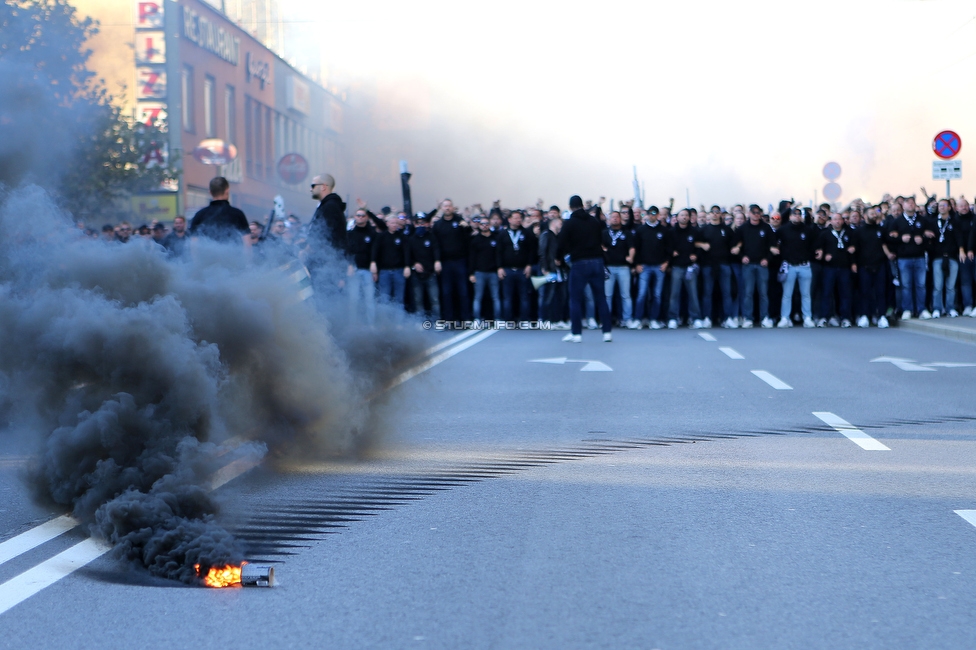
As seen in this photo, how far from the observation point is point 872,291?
69.4ft

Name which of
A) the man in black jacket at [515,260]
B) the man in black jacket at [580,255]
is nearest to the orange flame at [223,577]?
the man in black jacket at [580,255]

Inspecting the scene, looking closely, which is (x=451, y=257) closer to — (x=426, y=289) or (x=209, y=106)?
(x=426, y=289)

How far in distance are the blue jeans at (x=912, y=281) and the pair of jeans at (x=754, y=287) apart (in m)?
2.21

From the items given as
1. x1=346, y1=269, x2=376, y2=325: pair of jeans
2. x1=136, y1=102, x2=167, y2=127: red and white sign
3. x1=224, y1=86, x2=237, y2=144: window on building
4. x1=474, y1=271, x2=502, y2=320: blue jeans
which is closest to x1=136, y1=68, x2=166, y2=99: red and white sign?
x1=136, y1=102, x2=167, y2=127: red and white sign

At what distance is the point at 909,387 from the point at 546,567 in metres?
7.39

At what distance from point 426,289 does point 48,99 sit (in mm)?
14375

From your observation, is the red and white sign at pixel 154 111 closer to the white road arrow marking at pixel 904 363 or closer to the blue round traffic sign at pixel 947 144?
the blue round traffic sign at pixel 947 144

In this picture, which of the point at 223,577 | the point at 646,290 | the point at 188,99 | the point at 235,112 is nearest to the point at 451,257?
the point at 646,290

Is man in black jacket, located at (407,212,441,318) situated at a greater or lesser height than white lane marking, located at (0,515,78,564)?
greater

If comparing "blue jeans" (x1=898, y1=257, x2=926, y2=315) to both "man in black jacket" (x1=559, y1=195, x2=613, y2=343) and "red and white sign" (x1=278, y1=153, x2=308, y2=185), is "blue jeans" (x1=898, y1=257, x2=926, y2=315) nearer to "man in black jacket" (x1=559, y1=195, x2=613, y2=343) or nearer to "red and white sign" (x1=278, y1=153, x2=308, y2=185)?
"man in black jacket" (x1=559, y1=195, x2=613, y2=343)

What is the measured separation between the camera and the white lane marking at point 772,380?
1135 cm

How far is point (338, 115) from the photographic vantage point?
112ft

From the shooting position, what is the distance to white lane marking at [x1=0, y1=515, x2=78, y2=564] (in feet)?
16.9

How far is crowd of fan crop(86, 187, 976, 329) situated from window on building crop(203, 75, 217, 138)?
2310cm
